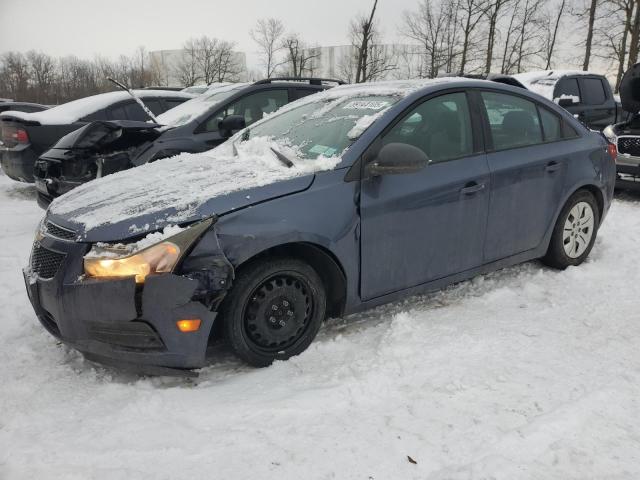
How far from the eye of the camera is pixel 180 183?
2896 millimetres

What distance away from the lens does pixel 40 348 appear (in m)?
3.02

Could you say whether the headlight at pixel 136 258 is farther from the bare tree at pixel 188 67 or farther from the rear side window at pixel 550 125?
the bare tree at pixel 188 67

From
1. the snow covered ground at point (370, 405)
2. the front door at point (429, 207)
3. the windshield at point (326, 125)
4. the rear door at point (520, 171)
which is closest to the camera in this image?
the snow covered ground at point (370, 405)

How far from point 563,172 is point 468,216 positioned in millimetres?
1153

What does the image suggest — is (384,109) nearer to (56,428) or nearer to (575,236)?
(575,236)

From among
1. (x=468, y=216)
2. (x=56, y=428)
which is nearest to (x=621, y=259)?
(x=468, y=216)

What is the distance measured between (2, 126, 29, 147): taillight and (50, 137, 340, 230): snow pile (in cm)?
490

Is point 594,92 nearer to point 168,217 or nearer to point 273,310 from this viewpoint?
point 273,310

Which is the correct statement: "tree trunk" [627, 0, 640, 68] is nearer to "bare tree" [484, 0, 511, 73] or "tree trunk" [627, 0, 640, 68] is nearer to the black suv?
"bare tree" [484, 0, 511, 73]

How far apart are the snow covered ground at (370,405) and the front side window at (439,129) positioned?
1.10 m

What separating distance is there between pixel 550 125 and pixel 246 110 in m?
3.70

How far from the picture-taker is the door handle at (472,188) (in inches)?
131

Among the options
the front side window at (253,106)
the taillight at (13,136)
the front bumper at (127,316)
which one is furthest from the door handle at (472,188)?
the taillight at (13,136)

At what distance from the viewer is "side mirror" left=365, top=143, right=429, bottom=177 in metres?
2.85
